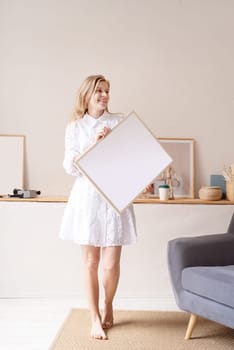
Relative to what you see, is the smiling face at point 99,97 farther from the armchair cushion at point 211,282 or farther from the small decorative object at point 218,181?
the small decorative object at point 218,181

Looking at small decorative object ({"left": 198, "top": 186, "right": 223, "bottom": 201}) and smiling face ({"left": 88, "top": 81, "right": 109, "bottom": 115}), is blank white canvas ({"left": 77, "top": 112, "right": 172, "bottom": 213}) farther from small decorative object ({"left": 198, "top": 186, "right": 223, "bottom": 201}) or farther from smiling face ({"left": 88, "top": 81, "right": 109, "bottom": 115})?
small decorative object ({"left": 198, "top": 186, "right": 223, "bottom": 201})

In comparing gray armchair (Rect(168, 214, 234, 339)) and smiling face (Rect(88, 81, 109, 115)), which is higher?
smiling face (Rect(88, 81, 109, 115))

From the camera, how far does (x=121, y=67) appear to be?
392 centimetres

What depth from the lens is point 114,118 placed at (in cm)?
283

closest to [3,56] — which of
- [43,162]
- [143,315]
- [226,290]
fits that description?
[43,162]

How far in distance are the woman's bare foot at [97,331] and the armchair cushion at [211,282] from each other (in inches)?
20.5

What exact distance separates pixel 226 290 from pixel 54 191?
192cm

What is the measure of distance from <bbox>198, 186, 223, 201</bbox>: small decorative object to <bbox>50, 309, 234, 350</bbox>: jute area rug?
939 millimetres

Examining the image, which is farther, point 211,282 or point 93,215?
point 93,215

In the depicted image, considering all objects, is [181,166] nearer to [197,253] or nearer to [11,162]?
[197,253]

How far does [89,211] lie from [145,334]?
2.52 feet

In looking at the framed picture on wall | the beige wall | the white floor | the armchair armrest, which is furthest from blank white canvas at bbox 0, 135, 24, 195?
the armchair armrest

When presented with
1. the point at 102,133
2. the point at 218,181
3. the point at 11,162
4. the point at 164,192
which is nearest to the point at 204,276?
the point at 102,133

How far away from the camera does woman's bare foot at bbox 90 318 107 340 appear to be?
2.69 m
